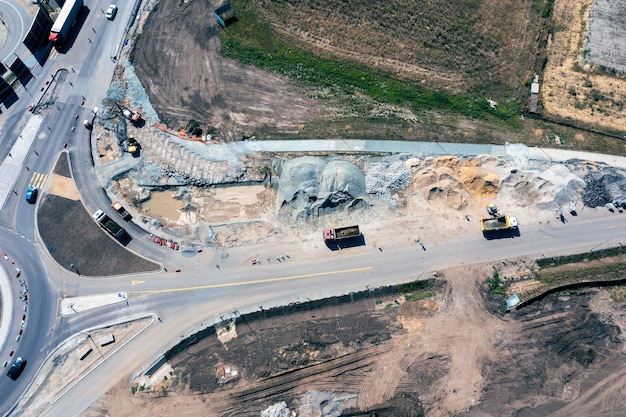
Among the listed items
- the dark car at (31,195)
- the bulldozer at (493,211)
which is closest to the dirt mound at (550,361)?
the bulldozer at (493,211)

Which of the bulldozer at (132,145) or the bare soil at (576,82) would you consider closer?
the bulldozer at (132,145)

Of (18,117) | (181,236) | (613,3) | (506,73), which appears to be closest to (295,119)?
(181,236)

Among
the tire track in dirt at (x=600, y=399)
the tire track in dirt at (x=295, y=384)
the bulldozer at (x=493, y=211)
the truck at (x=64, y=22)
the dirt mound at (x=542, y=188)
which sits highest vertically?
the truck at (x=64, y=22)

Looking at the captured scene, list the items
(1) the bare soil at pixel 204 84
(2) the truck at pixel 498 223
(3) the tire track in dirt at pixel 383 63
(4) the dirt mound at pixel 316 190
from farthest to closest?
(3) the tire track in dirt at pixel 383 63, (1) the bare soil at pixel 204 84, (4) the dirt mound at pixel 316 190, (2) the truck at pixel 498 223

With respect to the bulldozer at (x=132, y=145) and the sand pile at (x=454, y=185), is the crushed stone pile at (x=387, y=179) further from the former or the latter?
the bulldozer at (x=132, y=145)

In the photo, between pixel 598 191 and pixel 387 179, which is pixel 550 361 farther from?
pixel 387 179

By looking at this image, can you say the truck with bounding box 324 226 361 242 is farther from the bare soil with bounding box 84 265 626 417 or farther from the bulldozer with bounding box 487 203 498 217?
the bulldozer with bounding box 487 203 498 217
